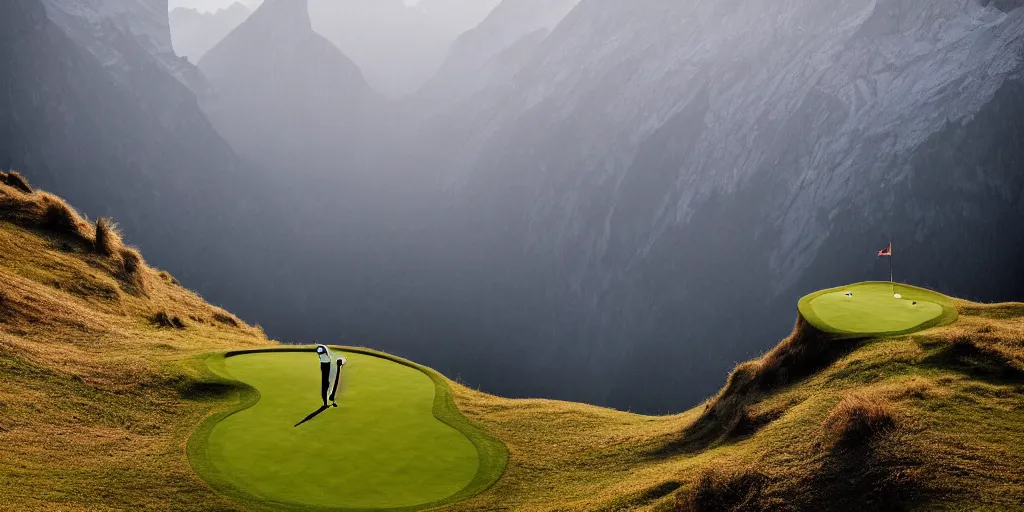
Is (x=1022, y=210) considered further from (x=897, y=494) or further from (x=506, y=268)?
(x=506, y=268)

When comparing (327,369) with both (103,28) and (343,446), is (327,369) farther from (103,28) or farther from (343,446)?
(103,28)

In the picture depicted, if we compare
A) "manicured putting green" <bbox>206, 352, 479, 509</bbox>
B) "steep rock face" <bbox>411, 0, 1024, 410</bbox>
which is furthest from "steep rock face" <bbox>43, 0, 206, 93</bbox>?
"manicured putting green" <bbox>206, 352, 479, 509</bbox>

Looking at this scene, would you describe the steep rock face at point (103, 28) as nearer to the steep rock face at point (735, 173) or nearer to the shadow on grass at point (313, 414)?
the steep rock face at point (735, 173)

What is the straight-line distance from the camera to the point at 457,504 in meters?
13.6

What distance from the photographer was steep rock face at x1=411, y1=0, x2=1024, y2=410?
309 feet

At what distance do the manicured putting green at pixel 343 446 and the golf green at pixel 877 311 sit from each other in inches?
449

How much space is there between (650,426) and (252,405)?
39.5 feet

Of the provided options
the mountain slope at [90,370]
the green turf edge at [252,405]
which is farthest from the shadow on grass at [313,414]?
the mountain slope at [90,370]

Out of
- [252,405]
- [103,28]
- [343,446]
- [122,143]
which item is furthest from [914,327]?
[103,28]

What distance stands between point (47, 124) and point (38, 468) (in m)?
175

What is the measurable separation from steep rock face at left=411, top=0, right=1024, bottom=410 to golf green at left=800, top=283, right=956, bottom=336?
3295 inches

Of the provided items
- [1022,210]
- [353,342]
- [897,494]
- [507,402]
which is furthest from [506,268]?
[897,494]

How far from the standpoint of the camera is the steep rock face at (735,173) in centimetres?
9431

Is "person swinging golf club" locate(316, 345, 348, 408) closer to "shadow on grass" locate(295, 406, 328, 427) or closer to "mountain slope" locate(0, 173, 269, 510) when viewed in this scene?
"shadow on grass" locate(295, 406, 328, 427)
